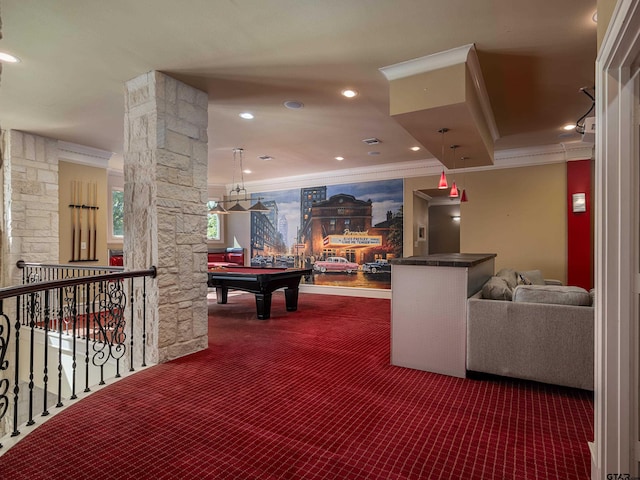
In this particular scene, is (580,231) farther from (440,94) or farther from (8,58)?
(8,58)

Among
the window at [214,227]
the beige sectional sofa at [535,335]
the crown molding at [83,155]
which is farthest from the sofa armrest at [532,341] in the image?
the window at [214,227]

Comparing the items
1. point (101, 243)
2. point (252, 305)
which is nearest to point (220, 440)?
point (252, 305)

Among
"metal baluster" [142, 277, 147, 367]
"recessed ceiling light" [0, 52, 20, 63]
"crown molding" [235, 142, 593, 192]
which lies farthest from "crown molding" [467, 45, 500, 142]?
"recessed ceiling light" [0, 52, 20, 63]

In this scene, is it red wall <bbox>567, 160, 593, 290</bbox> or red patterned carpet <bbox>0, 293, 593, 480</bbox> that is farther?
red wall <bbox>567, 160, 593, 290</bbox>

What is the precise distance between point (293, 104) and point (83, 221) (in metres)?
4.58

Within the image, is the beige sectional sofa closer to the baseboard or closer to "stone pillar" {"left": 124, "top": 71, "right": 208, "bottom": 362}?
"stone pillar" {"left": 124, "top": 71, "right": 208, "bottom": 362}

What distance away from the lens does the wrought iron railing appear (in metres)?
2.38

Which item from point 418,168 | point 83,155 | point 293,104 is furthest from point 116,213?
point 418,168

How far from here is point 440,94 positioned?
328 centimetres

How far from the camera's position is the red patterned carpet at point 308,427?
6.32 ft

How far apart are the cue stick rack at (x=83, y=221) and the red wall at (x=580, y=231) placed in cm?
825

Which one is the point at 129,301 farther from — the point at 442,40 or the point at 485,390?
the point at 442,40

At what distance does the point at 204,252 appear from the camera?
3.96 meters

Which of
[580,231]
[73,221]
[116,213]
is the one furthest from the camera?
[116,213]
